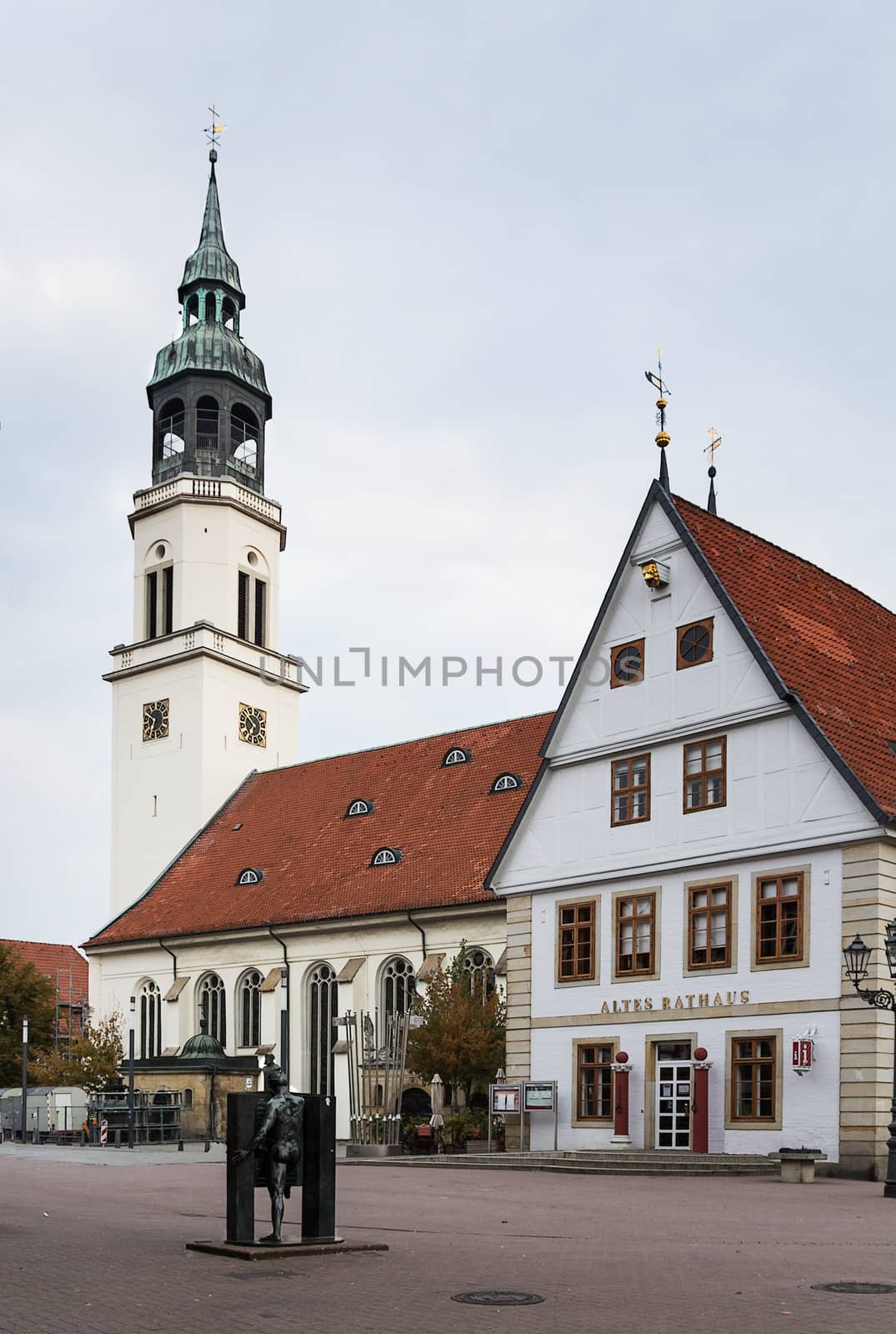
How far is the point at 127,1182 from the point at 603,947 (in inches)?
514

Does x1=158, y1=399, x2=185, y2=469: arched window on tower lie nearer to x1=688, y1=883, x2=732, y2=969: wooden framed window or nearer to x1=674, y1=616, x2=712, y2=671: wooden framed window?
x1=674, y1=616, x2=712, y2=671: wooden framed window

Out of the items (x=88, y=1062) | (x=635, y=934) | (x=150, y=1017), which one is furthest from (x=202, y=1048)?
(x=635, y=934)

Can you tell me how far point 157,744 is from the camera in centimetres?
6500

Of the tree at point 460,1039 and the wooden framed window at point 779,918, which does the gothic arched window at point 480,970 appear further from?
the wooden framed window at point 779,918

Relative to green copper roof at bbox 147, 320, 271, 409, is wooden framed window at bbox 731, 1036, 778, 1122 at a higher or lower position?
lower

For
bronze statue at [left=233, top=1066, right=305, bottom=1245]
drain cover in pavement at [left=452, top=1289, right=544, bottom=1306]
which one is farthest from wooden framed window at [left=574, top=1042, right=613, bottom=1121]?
drain cover in pavement at [left=452, top=1289, right=544, bottom=1306]

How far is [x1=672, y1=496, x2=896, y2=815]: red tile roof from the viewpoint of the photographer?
107ft

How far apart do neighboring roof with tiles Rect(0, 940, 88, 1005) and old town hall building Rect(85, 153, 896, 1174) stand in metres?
33.6

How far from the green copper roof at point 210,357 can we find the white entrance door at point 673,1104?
4137 centimetres

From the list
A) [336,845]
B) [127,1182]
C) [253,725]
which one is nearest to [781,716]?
[127,1182]

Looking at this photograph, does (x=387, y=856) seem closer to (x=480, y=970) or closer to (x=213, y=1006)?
(x=480, y=970)

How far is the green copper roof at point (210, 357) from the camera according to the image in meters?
67.5

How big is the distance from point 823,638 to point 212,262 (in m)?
44.0

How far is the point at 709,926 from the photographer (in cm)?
3394
